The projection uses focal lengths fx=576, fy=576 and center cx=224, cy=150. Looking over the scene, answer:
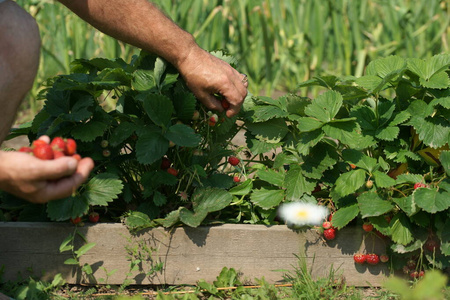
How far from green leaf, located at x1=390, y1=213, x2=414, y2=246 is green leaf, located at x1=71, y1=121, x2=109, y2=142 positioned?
0.99m

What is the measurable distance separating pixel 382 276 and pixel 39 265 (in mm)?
1169

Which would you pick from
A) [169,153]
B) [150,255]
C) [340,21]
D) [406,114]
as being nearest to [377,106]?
[406,114]

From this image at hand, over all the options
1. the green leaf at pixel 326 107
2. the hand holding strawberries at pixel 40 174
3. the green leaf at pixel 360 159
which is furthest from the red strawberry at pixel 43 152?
the green leaf at pixel 360 159

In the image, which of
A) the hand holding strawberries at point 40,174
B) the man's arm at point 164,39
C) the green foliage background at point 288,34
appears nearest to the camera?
the hand holding strawberries at point 40,174

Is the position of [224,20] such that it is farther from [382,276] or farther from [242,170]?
[382,276]

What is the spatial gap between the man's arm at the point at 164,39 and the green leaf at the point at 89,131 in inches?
11.6

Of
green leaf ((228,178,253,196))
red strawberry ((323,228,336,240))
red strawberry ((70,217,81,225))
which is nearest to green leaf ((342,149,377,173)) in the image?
red strawberry ((323,228,336,240))

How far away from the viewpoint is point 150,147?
181 cm

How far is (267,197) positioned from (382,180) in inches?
15.2

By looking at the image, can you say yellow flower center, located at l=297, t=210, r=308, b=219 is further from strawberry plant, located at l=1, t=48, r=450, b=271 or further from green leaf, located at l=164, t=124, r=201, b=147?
green leaf, located at l=164, t=124, r=201, b=147

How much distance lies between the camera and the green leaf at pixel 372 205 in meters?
1.81

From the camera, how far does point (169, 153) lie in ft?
6.75

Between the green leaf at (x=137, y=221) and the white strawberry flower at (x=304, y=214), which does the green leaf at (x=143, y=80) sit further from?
the white strawberry flower at (x=304, y=214)

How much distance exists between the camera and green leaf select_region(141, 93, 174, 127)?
5.97 feet
